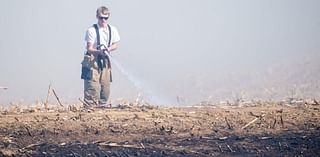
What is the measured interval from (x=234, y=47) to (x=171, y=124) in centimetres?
3791

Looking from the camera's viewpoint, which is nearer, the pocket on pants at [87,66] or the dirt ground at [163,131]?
the dirt ground at [163,131]

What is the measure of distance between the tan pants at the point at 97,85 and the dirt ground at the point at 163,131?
1.53 m

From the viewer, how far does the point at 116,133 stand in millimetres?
7105

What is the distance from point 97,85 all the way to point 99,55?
1.71 ft

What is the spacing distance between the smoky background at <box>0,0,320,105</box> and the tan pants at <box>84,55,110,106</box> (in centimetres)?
496

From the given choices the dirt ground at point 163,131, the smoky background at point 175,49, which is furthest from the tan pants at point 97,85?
the smoky background at point 175,49

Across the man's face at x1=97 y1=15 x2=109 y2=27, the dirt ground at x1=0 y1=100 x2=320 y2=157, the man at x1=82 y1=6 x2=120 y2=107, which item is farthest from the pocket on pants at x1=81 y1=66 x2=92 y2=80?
the dirt ground at x1=0 y1=100 x2=320 y2=157

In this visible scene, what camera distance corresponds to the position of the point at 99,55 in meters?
10.3

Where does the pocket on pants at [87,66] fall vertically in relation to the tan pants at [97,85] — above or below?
above

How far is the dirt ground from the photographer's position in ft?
20.7

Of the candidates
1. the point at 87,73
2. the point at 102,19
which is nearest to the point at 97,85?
the point at 87,73

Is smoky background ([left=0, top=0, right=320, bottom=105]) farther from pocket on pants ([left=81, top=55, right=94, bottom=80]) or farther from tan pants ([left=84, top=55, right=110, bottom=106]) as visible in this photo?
pocket on pants ([left=81, top=55, right=94, bottom=80])

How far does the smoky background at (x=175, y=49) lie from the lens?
78.1ft

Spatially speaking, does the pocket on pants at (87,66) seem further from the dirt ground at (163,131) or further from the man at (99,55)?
the dirt ground at (163,131)
